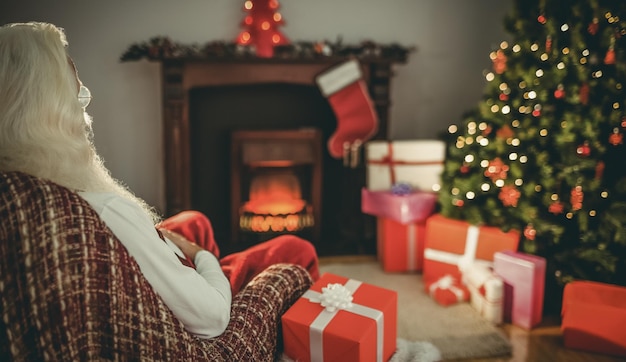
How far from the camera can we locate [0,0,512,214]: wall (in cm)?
329

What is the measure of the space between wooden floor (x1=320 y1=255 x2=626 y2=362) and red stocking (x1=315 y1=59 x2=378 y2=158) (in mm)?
1592

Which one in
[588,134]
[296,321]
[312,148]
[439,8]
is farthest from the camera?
[439,8]

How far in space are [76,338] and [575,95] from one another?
7.65 ft

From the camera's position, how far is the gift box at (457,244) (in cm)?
234

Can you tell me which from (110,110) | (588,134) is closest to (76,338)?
(588,134)

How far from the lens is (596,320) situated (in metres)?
1.88

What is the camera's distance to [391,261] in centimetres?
282

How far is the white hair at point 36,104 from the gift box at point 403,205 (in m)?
2.00

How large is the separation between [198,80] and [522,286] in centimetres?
231

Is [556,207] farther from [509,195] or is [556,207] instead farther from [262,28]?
[262,28]

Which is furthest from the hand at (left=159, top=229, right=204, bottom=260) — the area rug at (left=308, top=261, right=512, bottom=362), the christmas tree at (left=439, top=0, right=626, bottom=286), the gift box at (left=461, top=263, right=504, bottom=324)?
the christmas tree at (left=439, top=0, right=626, bottom=286)

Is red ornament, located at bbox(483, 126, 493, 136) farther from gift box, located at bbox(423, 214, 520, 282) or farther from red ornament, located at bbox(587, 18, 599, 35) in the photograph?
red ornament, located at bbox(587, 18, 599, 35)

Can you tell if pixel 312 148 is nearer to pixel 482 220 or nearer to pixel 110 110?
pixel 482 220

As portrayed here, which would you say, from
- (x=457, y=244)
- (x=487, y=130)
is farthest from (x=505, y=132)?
(x=457, y=244)
